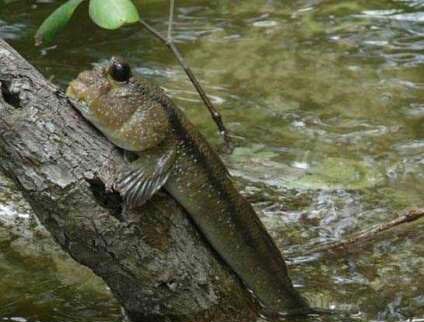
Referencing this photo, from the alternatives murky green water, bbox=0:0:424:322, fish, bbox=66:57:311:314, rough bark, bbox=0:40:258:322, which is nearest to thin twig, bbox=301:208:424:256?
murky green water, bbox=0:0:424:322

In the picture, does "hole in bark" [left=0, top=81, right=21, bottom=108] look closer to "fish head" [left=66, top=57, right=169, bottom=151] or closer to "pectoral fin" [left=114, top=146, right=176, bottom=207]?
"fish head" [left=66, top=57, right=169, bottom=151]

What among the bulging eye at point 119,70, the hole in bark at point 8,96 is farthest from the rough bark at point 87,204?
the bulging eye at point 119,70

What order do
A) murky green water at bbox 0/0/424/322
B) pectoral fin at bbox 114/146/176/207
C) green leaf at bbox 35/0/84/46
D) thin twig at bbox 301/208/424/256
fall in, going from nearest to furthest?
1. pectoral fin at bbox 114/146/176/207
2. thin twig at bbox 301/208/424/256
3. murky green water at bbox 0/0/424/322
4. green leaf at bbox 35/0/84/46

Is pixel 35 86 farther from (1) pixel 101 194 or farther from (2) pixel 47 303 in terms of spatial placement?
(2) pixel 47 303

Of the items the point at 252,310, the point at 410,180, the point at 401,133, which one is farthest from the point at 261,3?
the point at 252,310

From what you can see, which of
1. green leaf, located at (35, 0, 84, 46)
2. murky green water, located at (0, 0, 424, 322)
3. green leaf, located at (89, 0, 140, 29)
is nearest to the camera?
green leaf, located at (89, 0, 140, 29)

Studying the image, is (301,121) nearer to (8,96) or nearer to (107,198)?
(107,198)

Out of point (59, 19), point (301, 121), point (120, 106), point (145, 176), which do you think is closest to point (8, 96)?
point (120, 106)

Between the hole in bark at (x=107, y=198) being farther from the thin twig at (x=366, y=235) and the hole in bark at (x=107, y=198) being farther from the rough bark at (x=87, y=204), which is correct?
the thin twig at (x=366, y=235)
